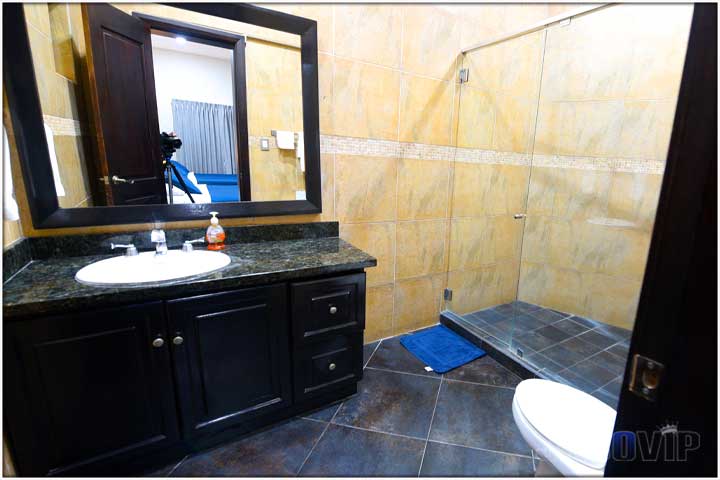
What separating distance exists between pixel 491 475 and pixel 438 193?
1652mm

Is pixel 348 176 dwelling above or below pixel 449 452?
above

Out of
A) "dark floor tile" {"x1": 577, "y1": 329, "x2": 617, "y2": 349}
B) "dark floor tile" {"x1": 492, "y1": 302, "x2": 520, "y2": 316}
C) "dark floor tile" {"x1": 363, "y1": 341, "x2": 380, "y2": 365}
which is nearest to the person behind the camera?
"dark floor tile" {"x1": 363, "y1": 341, "x2": 380, "y2": 365}

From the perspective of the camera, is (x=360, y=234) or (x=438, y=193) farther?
(x=438, y=193)

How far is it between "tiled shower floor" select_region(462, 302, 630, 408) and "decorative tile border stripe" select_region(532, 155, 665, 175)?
3.74 feet

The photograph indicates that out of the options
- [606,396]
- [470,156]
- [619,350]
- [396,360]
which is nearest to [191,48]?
[470,156]

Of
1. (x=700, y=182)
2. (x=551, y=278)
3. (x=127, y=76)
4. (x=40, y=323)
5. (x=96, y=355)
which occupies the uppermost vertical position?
(x=127, y=76)

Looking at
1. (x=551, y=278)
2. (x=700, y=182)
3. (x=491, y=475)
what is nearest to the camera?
(x=700, y=182)

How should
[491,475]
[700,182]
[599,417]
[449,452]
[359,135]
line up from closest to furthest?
1. [700,182]
2. [599,417]
3. [491,475]
4. [449,452]
5. [359,135]

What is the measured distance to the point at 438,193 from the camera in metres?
2.38

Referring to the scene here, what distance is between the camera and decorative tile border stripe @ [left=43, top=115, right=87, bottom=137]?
4.50 ft

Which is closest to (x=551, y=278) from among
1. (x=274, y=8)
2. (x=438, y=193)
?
(x=438, y=193)

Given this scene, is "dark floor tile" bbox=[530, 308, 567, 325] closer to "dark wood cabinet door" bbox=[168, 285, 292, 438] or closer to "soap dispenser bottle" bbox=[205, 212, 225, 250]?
"dark wood cabinet door" bbox=[168, 285, 292, 438]

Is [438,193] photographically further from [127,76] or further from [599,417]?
[127,76]

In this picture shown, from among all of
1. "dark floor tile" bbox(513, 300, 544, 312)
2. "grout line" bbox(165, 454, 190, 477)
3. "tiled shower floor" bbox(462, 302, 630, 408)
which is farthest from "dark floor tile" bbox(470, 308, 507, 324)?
"grout line" bbox(165, 454, 190, 477)
